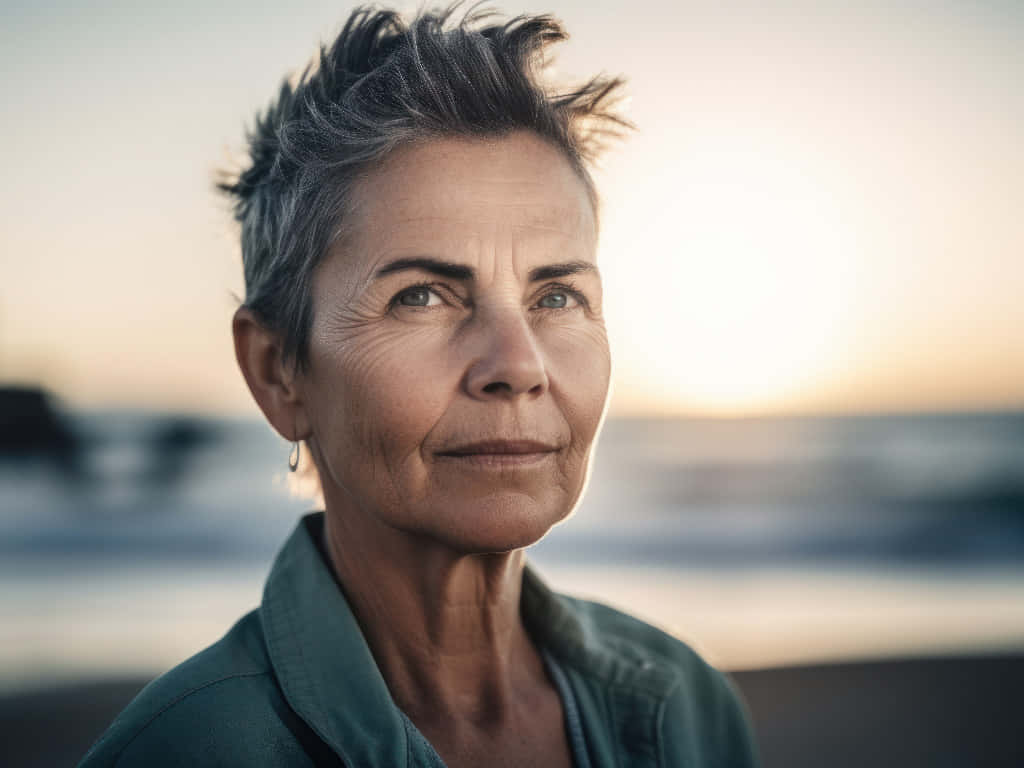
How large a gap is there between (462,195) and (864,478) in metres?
16.6

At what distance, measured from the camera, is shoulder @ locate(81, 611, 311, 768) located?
5.23ft

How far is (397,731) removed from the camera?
1709 millimetres

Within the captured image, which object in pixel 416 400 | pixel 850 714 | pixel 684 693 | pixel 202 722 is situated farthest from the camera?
pixel 850 714

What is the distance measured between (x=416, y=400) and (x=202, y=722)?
2.57 ft

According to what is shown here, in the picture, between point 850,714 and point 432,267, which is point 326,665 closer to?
point 432,267

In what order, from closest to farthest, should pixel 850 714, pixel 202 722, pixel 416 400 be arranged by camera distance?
pixel 202 722 < pixel 416 400 < pixel 850 714

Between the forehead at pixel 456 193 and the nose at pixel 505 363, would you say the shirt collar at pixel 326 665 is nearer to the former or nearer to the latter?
the nose at pixel 505 363

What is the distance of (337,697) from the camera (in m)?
1.74

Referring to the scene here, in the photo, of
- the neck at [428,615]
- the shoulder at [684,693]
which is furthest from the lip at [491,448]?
the shoulder at [684,693]

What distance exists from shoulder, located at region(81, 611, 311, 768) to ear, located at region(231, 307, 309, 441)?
0.60 meters

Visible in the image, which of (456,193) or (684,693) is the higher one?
(456,193)

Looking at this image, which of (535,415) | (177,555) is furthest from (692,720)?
(177,555)

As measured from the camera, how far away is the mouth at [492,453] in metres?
1.75

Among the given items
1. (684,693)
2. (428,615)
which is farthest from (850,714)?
(428,615)
